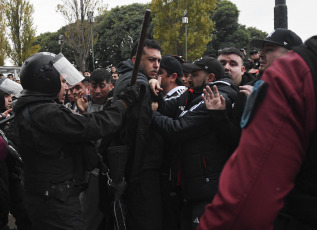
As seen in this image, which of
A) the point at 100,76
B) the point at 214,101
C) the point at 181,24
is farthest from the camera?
the point at 181,24

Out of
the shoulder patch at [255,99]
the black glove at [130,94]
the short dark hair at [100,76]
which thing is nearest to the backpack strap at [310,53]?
the shoulder patch at [255,99]

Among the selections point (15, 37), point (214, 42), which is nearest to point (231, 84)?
point (15, 37)

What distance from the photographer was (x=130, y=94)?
8.91 ft

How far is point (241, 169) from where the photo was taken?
A: 109 cm

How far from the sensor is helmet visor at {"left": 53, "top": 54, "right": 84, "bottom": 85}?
106 inches

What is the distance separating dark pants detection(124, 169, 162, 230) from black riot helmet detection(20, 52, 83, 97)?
0.98 m

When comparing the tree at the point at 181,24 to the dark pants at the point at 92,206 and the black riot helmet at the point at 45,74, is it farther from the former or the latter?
the black riot helmet at the point at 45,74

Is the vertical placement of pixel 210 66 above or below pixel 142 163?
above

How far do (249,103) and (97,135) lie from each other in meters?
1.64

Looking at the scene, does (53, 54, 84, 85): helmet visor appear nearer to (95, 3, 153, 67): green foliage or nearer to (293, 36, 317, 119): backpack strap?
(293, 36, 317, 119): backpack strap

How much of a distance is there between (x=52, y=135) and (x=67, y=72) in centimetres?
55

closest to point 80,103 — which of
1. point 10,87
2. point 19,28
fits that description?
point 10,87

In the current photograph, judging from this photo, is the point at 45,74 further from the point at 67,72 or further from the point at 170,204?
the point at 170,204

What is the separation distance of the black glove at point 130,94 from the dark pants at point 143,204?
0.61 meters
